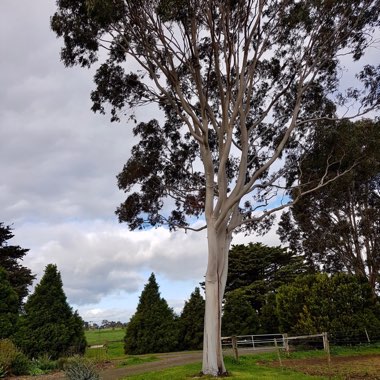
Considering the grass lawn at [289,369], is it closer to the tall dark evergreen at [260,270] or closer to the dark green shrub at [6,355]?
the dark green shrub at [6,355]

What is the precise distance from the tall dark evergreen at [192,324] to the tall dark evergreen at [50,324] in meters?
8.71

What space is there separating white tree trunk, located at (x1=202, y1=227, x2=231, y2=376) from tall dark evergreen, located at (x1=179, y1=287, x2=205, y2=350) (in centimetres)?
1326

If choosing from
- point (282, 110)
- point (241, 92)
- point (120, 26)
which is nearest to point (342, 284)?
point (282, 110)

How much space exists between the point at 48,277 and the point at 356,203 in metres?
16.3

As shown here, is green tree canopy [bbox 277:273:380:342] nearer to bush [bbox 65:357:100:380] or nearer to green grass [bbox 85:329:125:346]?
green grass [bbox 85:329:125:346]

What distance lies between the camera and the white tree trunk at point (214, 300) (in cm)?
1178

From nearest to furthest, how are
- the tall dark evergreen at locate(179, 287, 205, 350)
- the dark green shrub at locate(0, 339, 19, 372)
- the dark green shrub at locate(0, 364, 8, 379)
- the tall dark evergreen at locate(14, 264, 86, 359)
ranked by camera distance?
the dark green shrub at locate(0, 364, 8, 379), the dark green shrub at locate(0, 339, 19, 372), the tall dark evergreen at locate(14, 264, 86, 359), the tall dark evergreen at locate(179, 287, 205, 350)

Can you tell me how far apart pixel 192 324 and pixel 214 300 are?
1391 centimetres

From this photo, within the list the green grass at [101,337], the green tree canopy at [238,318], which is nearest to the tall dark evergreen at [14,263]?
the green grass at [101,337]

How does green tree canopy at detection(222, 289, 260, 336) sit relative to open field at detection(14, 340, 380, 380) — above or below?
above

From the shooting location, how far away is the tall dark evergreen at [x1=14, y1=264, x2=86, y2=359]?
55.2 feet

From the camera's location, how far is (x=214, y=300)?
40.7 ft

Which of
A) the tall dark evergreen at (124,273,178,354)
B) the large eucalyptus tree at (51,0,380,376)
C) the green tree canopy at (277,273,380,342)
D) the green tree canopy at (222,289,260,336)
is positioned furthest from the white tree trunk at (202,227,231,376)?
the green tree canopy at (222,289,260,336)

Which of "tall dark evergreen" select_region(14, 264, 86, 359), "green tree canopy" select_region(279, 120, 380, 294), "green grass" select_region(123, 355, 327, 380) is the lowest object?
"green grass" select_region(123, 355, 327, 380)
